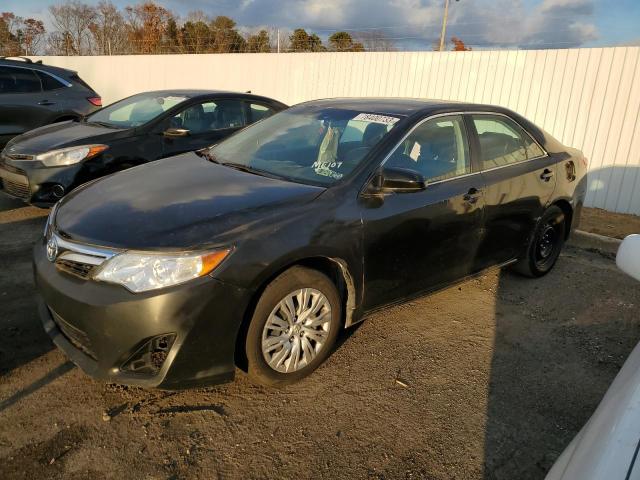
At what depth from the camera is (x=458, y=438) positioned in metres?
2.65

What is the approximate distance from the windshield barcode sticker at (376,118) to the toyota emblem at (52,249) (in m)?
2.16

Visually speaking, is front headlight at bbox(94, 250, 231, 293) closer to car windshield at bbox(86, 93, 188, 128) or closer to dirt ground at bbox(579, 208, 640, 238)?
car windshield at bbox(86, 93, 188, 128)

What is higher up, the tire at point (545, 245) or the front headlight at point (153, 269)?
the front headlight at point (153, 269)

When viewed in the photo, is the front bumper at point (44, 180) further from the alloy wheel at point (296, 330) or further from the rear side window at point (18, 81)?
the rear side window at point (18, 81)

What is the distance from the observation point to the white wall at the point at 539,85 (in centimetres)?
738

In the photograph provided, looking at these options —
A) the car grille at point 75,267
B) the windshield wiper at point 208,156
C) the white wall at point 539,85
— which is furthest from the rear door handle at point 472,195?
the white wall at point 539,85

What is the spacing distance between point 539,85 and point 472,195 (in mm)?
5495

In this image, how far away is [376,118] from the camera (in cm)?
364

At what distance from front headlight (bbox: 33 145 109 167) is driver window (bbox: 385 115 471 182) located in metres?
3.53

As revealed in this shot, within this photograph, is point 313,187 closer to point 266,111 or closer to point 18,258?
point 18,258

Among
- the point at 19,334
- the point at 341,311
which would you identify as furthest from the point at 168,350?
the point at 19,334

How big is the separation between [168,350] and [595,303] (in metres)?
3.74

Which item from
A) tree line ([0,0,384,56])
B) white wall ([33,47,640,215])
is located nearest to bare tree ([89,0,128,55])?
tree line ([0,0,384,56])

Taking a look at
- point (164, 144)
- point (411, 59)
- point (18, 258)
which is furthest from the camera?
point (411, 59)
